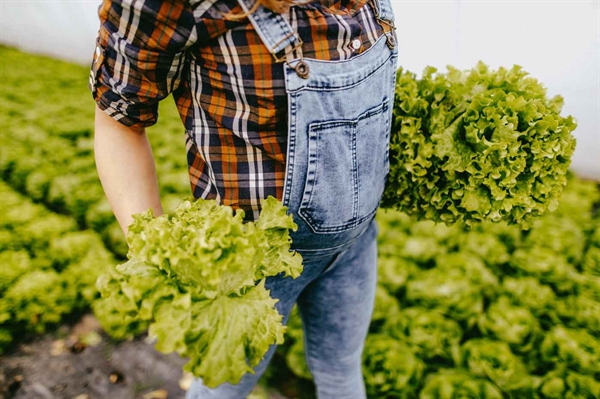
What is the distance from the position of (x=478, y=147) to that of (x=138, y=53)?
1.15 m

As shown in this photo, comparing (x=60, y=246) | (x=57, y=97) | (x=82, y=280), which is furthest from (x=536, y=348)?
(x=57, y=97)

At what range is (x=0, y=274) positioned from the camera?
3238 mm

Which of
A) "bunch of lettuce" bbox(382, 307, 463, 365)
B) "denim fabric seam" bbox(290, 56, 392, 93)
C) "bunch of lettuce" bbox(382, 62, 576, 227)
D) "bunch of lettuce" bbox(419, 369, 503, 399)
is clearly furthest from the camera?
"bunch of lettuce" bbox(382, 307, 463, 365)

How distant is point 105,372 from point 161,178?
1.96m

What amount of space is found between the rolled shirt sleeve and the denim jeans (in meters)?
0.81

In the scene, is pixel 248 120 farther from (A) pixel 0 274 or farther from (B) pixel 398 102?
(A) pixel 0 274

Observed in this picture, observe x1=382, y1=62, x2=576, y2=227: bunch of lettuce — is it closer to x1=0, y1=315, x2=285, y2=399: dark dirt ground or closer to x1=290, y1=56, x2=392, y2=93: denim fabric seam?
x1=290, y1=56, x2=392, y2=93: denim fabric seam

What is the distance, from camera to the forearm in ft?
4.38

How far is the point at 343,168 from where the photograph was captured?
50.3 inches

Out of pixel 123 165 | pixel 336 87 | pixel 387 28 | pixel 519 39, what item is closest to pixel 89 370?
pixel 123 165

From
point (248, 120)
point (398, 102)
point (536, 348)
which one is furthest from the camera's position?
point (536, 348)

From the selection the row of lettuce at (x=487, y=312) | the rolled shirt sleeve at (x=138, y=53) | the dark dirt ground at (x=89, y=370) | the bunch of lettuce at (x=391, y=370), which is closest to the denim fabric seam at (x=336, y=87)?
the rolled shirt sleeve at (x=138, y=53)

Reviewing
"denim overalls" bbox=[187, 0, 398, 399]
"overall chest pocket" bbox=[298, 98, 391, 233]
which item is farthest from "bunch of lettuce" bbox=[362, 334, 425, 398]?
"overall chest pocket" bbox=[298, 98, 391, 233]

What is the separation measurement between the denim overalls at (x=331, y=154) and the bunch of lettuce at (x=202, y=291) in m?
0.23
